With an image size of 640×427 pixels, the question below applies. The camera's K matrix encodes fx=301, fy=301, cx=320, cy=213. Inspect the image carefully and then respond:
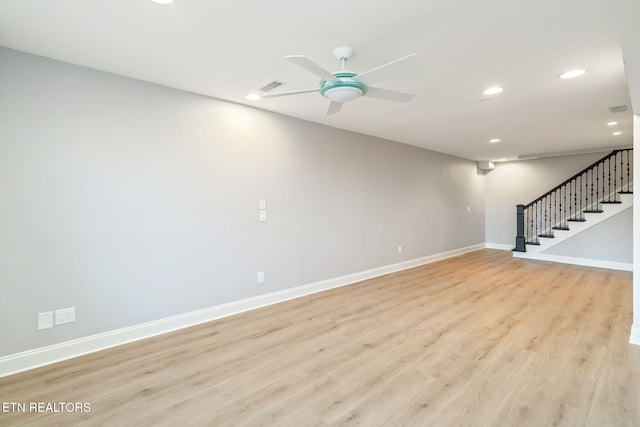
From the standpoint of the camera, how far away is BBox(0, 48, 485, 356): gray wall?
7.95 ft

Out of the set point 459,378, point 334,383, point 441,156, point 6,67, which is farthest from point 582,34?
point 441,156

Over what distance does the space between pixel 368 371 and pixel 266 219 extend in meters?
2.19

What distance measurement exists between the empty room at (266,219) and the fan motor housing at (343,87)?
2 cm

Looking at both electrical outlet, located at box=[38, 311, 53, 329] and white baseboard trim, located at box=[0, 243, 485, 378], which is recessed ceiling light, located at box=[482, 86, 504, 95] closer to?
white baseboard trim, located at box=[0, 243, 485, 378]

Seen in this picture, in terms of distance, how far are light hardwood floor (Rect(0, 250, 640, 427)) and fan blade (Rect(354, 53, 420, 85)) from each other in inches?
86.2

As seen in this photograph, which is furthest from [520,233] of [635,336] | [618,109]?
[635,336]

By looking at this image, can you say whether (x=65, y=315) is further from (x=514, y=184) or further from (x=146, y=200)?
(x=514, y=184)

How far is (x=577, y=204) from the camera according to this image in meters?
7.17

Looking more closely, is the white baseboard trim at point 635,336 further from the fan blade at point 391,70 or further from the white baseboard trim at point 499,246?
the white baseboard trim at point 499,246

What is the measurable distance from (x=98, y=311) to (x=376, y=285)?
3.59 meters

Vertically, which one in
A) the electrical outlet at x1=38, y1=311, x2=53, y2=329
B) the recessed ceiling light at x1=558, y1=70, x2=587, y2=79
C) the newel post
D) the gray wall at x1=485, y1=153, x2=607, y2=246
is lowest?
the electrical outlet at x1=38, y1=311, x2=53, y2=329

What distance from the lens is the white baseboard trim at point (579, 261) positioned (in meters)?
5.96

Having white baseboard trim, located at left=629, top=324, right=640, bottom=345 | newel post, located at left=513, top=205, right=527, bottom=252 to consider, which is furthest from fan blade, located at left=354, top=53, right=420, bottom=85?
newel post, located at left=513, top=205, right=527, bottom=252

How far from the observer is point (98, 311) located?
8.98 ft
